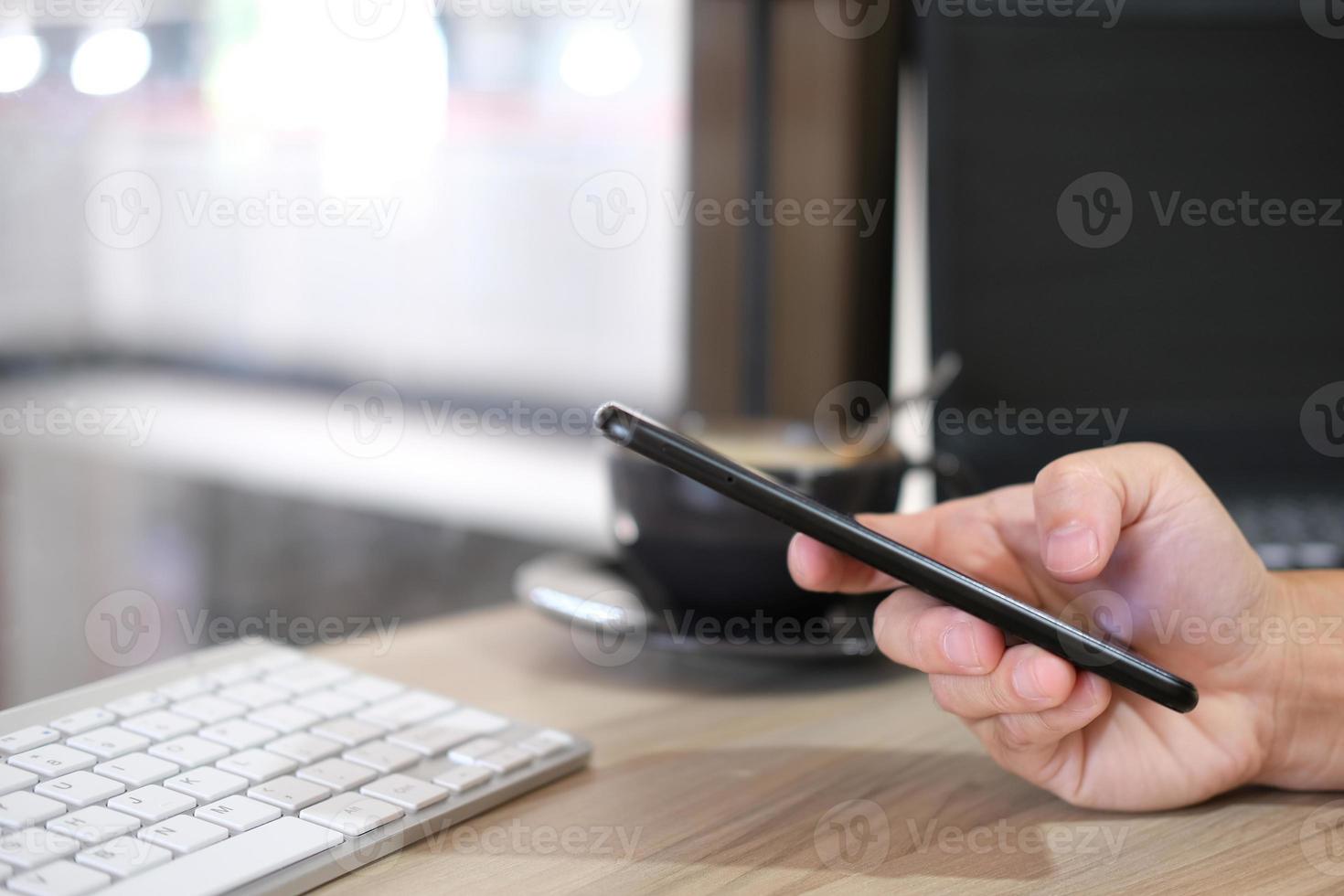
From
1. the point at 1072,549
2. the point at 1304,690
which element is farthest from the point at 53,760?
the point at 1304,690

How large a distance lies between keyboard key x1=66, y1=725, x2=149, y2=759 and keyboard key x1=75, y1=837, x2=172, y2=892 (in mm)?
71

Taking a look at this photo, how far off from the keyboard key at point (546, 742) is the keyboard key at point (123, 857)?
16cm

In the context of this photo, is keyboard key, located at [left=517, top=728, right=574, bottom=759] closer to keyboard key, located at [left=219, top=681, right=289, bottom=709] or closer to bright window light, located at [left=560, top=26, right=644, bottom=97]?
keyboard key, located at [left=219, top=681, right=289, bottom=709]

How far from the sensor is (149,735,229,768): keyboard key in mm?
432

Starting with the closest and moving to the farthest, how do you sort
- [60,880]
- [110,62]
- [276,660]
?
[60,880], [276,660], [110,62]

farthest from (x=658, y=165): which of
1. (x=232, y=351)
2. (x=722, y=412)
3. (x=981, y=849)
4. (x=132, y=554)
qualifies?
(x=981, y=849)

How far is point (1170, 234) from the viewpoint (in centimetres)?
76

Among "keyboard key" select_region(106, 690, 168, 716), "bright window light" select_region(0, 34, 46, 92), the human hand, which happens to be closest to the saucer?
the human hand

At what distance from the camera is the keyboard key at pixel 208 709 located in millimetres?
474

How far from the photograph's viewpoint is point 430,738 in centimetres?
48

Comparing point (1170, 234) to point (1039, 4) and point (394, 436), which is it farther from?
point (394, 436)

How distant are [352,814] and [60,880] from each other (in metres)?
0.10

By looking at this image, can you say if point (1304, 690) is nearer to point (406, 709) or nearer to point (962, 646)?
point (962, 646)

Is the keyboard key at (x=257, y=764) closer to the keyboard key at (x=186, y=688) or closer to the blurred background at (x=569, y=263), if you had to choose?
the keyboard key at (x=186, y=688)
